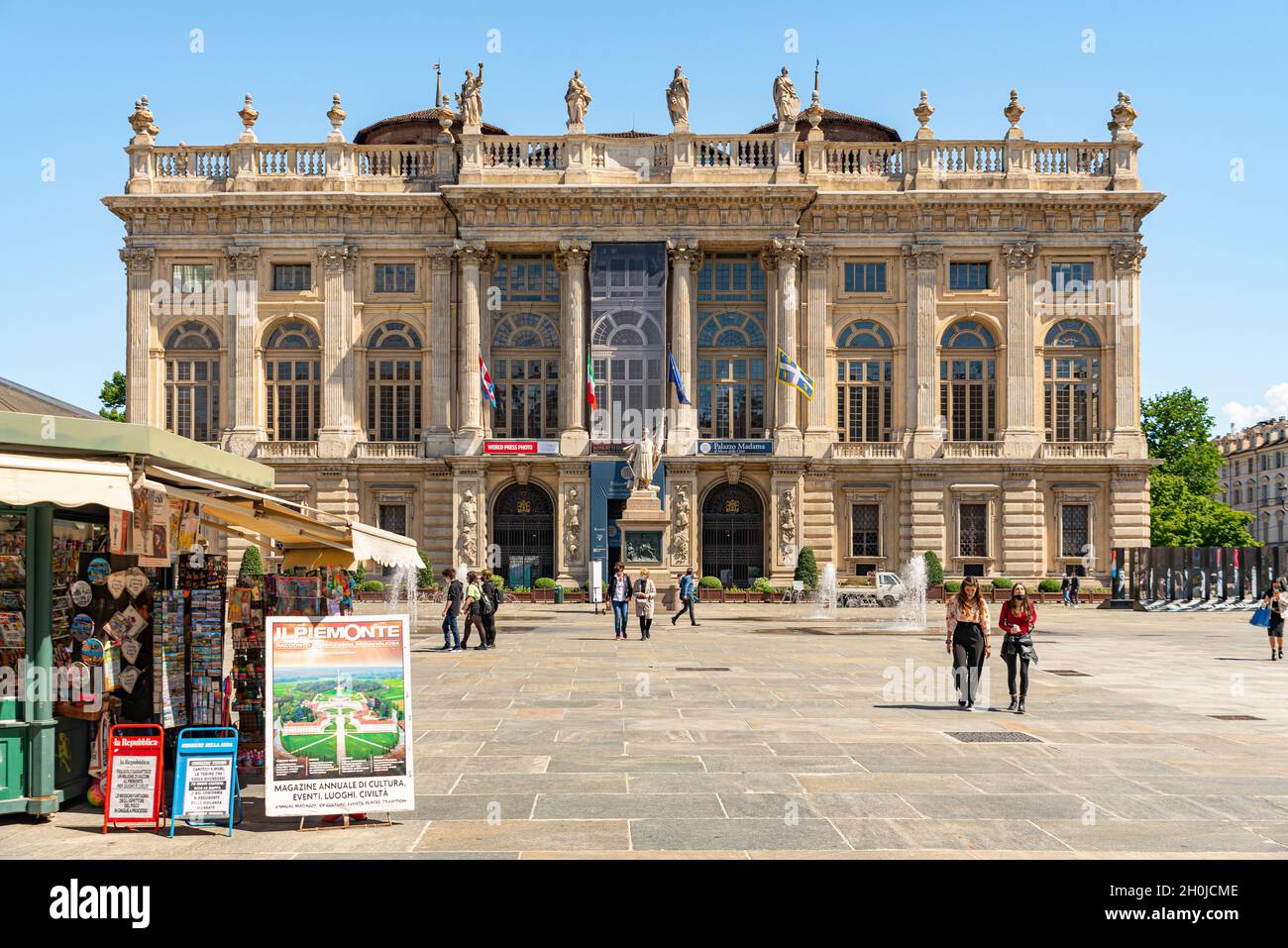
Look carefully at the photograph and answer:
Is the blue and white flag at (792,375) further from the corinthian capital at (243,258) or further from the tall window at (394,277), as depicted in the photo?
the corinthian capital at (243,258)

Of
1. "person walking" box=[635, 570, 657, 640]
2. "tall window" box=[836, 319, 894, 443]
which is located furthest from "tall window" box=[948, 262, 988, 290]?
"person walking" box=[635, 570, 657, 640]

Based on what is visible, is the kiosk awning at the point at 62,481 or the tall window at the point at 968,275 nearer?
the kiosk awning at the point at 62,481

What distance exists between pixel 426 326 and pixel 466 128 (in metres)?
9.65

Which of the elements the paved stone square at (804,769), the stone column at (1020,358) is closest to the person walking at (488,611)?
the paved stone square at (804,769)

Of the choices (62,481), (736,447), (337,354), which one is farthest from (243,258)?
(62,481)

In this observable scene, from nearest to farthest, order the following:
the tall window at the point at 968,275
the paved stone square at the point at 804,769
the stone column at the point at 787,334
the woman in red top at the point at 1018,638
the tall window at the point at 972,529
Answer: the paved stone square at the point at 804,769
the woman in red top at the point at 1018,638
the stone column at the point at 787,334
the tall window at the point at 972,529
the tall window at the point at 968,275

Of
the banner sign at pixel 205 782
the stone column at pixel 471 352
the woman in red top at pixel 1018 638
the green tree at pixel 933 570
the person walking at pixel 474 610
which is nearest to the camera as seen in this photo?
the banner sign at pixel 205 782

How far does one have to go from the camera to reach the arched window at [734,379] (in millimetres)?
60031

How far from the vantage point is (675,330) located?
59.1 meters

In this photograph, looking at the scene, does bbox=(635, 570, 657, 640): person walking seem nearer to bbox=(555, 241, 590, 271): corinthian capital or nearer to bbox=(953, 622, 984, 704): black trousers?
bbox=(953, 622, 984, 704): black trousers

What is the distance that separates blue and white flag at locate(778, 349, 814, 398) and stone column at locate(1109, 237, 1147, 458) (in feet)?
50.7

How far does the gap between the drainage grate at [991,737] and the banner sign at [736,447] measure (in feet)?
137
